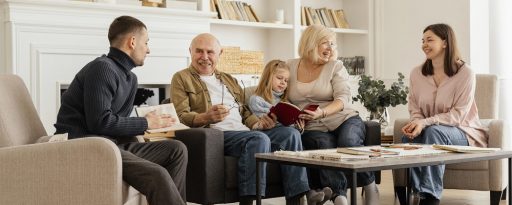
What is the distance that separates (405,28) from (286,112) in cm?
337

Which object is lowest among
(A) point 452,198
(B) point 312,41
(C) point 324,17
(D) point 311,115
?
(A) point 452,198

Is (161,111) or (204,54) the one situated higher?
(204,54)

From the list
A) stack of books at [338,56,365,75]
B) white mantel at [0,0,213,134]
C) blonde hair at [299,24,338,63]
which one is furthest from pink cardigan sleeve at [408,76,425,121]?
→ stack of books at [338,56,365,75]

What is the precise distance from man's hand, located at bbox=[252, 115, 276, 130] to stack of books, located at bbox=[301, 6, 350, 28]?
2962mm

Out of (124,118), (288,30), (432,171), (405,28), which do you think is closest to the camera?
(124,118)

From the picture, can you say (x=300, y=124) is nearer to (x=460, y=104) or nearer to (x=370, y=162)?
(x=460, y=104)

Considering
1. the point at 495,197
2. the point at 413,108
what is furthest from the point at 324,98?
the point at 495,197

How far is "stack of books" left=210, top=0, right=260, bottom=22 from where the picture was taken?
628 cm

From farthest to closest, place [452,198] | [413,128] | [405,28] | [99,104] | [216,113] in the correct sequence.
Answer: [405,28] → [452,198] → [413,128] → [216,113] → [99,104]

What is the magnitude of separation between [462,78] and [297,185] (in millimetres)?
1282

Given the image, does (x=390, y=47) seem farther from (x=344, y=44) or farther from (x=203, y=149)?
(x=203, y=149)

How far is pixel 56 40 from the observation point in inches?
204

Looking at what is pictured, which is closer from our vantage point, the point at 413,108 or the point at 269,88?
the point at 269,88

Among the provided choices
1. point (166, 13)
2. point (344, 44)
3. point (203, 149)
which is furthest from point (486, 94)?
point (344, 44)
